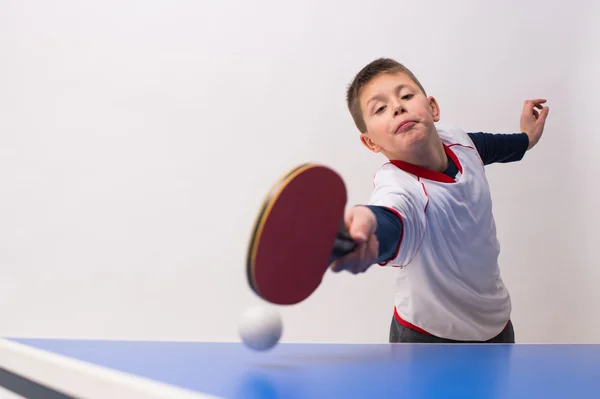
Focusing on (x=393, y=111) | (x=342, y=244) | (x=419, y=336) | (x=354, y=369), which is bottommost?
(x=419, y=336)

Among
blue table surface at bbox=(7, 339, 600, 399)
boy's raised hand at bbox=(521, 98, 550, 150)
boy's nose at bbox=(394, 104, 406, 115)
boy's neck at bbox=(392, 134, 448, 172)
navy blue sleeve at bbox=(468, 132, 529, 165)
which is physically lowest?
blue table surface at bbox=(7, 339, 600, 399)

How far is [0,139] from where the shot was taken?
2.33 m

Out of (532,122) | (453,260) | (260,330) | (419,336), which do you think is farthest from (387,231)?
(532,122)

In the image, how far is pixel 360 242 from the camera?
3.22ft

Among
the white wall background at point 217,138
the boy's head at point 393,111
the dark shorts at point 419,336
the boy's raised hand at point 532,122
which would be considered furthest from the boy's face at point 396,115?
the white wall background at point 217,138

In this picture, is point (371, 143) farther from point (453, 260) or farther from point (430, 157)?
Result: point (453, 260)

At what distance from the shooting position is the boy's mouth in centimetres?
153

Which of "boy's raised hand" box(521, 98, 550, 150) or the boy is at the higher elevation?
"boy's raised hand" box(521, 98, 550, 150)

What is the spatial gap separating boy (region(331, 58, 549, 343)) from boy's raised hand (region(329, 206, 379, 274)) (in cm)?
37

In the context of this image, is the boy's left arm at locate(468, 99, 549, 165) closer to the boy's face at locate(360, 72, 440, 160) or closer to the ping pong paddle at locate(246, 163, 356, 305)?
the boy's face at locate(360, 72, 440, 160)

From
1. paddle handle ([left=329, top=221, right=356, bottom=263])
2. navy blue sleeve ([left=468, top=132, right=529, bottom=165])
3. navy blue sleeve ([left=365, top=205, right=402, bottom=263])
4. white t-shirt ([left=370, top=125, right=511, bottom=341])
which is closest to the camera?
paddle handle ([left=329, top=221, right=356, bottom=263])

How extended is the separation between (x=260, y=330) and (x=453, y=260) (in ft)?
2.24

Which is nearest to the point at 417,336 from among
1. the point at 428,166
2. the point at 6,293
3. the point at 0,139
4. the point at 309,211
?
the point at 428,166

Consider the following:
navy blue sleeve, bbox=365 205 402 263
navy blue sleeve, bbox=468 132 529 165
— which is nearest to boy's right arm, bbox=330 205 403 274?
navy blue sleeve, bbox=365 205 402 263
